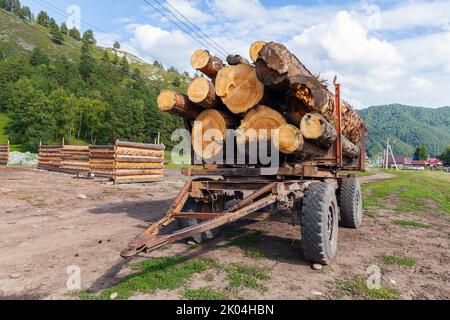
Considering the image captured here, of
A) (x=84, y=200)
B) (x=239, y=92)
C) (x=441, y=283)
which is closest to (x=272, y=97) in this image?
(x=239, y=92)

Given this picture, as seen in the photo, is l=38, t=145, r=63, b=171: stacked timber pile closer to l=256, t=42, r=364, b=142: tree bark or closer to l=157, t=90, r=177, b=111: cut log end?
l=157, t=90, r=177, b=111: cut log end

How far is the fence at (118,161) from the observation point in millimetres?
17312

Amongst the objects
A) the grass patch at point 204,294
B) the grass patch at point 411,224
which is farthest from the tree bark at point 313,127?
the grass patch at point 411,224

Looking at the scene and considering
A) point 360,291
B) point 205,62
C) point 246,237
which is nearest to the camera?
point 360,291

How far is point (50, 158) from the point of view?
23688 mm

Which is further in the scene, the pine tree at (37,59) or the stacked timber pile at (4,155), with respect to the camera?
the pine tree at (37,59)

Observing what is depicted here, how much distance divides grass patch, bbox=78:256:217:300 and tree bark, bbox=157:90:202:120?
2632 mm

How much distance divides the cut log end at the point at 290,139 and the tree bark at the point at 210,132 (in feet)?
4.11

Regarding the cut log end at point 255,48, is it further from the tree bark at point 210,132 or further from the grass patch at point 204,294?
the grass patch at point 204,294

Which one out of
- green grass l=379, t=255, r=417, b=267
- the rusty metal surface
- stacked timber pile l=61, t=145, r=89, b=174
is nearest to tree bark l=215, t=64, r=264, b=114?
the rusty metal surface

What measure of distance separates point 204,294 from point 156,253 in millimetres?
1928

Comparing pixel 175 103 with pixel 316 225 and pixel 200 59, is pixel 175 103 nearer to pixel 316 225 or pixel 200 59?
pixel 200 59

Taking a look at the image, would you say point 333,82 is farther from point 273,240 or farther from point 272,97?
point 273,240

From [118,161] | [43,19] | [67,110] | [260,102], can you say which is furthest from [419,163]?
[43,19]
